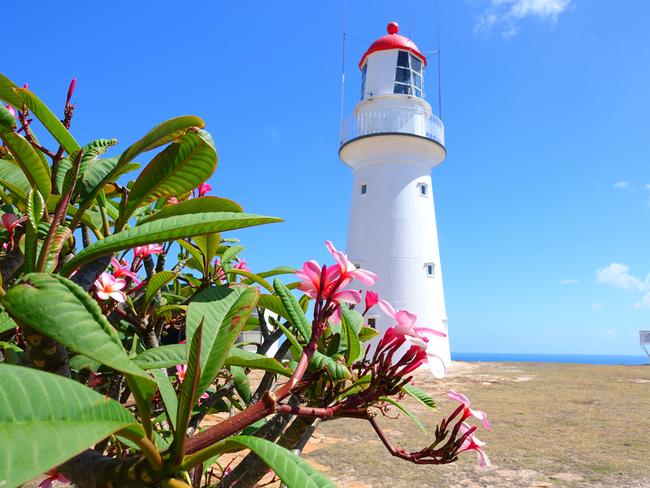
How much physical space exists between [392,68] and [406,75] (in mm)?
552

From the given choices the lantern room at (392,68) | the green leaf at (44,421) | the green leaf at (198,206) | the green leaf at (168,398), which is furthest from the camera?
the lantern room at (392,68)

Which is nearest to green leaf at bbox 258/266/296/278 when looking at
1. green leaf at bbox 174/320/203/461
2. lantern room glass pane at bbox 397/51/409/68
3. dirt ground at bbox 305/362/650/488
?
green leaf at bbox 174/320/203/461

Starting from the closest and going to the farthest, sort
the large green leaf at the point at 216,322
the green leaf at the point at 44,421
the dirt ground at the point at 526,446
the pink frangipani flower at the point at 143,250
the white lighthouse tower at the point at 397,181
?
1. the green leaf at the point at 44,421
2. the large green leaf at the point at 216,322
3. the pink frangipani flower at the point at 143,250
4. the dirt ground at the point at 526,446
5. the white lighthouse tower at the point at 397,181

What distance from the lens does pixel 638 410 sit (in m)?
8.03

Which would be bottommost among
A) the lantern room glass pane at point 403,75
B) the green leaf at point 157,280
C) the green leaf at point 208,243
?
the green leaf at point 157,280

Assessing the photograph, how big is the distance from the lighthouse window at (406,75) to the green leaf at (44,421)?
16.5m

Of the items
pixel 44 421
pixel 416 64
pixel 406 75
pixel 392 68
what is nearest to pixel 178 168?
pixel 44 421

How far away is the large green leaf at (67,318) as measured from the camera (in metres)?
0.50

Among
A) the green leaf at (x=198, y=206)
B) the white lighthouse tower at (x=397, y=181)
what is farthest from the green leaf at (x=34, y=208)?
the white lighthouse tower at (x=397, y=181)

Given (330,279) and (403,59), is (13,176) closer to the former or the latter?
(330,279)

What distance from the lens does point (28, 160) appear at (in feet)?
3.03

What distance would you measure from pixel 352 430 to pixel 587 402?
5016 millimetres

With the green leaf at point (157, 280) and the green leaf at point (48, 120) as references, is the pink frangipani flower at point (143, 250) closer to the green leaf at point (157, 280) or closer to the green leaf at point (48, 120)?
the green leaf at point (157, 280)

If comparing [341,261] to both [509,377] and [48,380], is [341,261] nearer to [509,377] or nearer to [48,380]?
[48,380]
